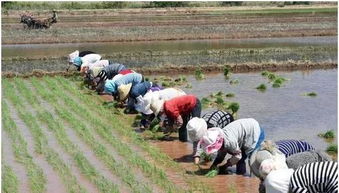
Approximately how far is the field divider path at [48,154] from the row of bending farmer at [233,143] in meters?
1.55

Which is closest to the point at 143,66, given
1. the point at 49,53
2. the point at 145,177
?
the point at 49,53

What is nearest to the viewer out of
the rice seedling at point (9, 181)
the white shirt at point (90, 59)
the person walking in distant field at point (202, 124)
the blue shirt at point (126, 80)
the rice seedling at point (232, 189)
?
the rice seedling at point (232, 189)

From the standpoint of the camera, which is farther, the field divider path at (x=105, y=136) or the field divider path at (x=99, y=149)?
the field divider path at (x=105, y=136)

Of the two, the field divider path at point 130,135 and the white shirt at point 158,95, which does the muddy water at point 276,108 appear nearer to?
the field divider path at point 130,135

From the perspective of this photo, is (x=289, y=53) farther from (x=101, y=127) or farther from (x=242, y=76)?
(x=101, y=127)

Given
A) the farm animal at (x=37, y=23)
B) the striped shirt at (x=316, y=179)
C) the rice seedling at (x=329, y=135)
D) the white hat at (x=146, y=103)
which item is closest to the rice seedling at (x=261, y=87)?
the rice seedling at (x=329, y=135)

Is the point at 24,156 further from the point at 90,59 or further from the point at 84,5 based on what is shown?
the point at 84,5

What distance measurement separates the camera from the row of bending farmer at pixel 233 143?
511cm

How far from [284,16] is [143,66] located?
A: 21481mm

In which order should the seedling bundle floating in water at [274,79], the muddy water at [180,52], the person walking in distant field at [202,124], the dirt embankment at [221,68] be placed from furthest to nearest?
the muddy water at [180,52] < the dirt embankment at [221,68] < the seedling bundle floating in water at [274,79] < the person walking in distant field at [202,124]

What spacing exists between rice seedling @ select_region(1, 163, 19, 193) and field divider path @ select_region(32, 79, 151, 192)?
124cm

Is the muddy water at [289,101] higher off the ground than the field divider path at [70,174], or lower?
lower

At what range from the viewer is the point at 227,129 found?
24.1 feet

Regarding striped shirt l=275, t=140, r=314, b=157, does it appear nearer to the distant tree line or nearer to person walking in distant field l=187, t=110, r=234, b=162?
person walking in distant field l=187, t=110, r=234, b=162
